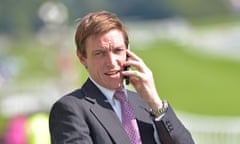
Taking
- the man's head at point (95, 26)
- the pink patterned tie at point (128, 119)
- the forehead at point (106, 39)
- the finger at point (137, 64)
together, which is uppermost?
the man's head at point (95, 26)

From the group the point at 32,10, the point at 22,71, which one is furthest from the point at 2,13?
the point at 22,71

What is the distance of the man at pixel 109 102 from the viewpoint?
3893mm

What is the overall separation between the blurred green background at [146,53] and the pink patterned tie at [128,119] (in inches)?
141

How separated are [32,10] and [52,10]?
63.6 meters

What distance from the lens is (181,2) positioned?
107125 mm

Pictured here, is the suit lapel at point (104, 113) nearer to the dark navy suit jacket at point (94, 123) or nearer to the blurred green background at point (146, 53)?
the dark navy suit jacket at point (94, 123)

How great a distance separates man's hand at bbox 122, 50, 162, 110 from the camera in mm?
3941

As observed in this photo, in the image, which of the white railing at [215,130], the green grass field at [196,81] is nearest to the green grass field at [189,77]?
the green grass field at [196,81]

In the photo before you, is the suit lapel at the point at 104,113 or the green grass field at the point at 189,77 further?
the green grass field at the point at 189,77

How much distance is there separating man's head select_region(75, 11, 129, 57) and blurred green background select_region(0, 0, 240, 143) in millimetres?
3653

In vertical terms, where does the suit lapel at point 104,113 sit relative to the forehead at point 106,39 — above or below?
below

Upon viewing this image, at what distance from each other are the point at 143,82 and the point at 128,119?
0.17 m

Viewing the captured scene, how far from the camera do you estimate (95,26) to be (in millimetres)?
3893

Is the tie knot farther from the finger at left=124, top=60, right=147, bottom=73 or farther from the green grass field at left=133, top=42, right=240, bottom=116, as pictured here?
the green grass field at left=133, top=42, right=240, bottom=116
